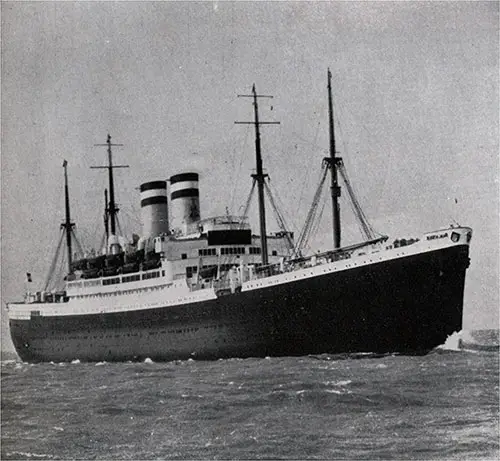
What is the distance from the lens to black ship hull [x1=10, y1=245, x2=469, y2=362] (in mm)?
25406

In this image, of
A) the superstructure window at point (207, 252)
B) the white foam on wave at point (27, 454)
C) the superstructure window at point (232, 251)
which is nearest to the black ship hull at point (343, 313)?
the superstructure window at point (207, 252)

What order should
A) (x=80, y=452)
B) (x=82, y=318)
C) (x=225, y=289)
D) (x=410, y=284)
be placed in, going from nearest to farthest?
(x=80, y=452) < (x=410, y=284) < (x=225, y=289) < (x=82, y=318)

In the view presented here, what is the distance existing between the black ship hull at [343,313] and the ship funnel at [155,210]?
7291mm

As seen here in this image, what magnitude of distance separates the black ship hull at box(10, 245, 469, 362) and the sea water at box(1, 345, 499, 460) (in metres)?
1.82

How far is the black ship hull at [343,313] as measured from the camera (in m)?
25.4

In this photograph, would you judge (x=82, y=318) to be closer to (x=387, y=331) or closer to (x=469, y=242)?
(x=387, y=331)

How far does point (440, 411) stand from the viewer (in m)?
15.2

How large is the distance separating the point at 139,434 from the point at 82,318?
893 inches

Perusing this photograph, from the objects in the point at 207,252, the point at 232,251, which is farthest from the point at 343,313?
the point at 207,252

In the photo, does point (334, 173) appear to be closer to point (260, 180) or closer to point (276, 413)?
point (260, 180)

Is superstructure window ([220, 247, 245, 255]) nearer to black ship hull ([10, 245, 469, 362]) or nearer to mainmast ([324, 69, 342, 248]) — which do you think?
black ship hull ([10, 245, 469, 362])

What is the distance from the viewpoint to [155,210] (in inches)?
1437

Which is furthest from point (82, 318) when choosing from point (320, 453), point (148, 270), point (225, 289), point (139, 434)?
point (320, 453)

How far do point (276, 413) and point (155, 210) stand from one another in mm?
21894
